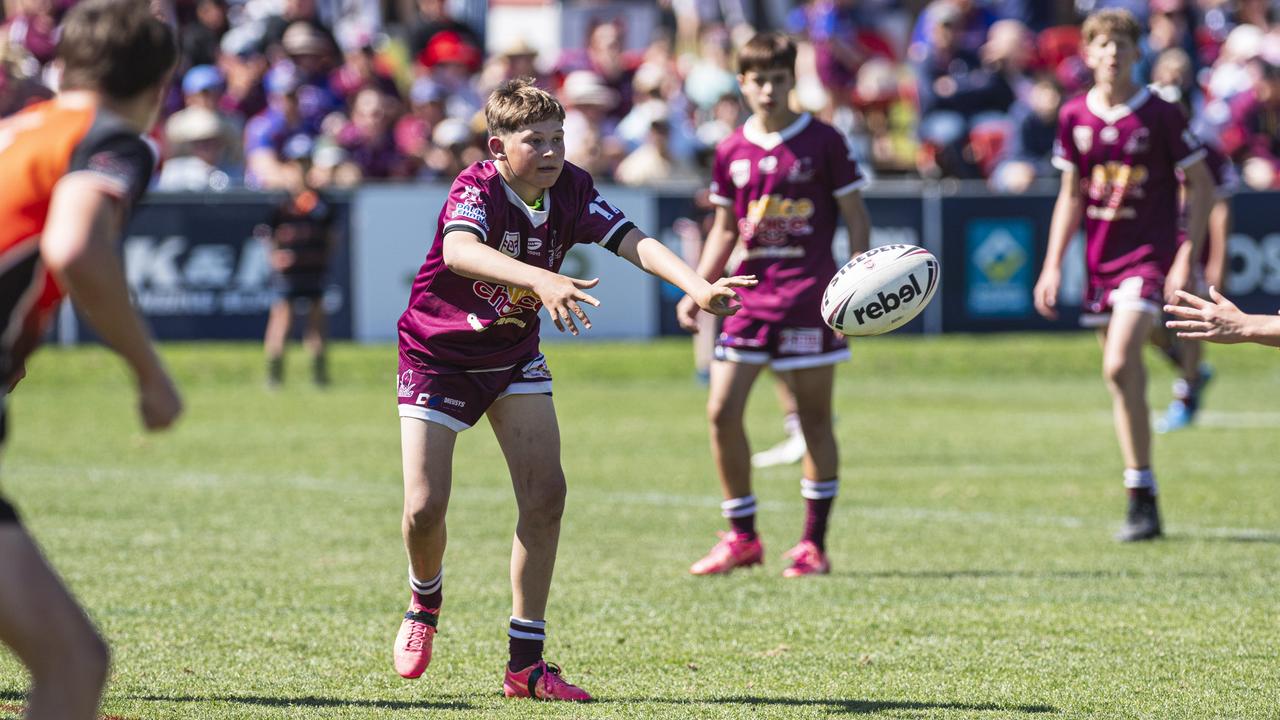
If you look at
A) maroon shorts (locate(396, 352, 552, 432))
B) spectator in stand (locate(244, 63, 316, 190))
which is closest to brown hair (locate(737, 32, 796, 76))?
maroon shorts (locate(396, 352, 552, 432))

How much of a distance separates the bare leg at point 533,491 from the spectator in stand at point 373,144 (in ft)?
47.7

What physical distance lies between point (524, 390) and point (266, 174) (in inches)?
564

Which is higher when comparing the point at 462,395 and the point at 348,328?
the point at 462,395

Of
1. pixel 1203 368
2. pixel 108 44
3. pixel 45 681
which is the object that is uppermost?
pixel 108 44

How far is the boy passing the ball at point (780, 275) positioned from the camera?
793 centimetres

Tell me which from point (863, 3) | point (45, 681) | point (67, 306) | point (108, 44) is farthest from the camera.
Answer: point (863, 3)

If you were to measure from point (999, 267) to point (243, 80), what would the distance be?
9038 mm

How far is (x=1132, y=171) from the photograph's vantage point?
8.90 meters

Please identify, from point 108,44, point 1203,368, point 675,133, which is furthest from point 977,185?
point 108,44

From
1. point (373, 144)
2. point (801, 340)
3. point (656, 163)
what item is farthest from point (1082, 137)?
point (373, 144)

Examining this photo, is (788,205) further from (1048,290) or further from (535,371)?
(535,371)

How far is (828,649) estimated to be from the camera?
6184mm

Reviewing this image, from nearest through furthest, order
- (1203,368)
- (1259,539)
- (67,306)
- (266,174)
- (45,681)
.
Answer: (45,681), (1259,539), (1203,368), (67,306), (266,174)

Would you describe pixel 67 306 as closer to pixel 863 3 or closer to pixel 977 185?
pixel 977 185
